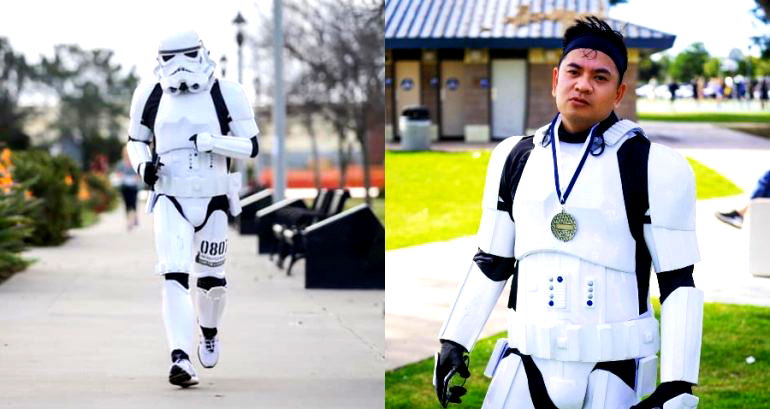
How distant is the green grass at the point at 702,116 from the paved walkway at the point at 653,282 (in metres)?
0.05

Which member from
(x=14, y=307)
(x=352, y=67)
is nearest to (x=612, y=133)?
(x=14, y=307)

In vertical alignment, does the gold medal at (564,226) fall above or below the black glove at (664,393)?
above

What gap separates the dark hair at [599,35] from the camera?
4086 millimetres

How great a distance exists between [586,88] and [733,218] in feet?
23.2

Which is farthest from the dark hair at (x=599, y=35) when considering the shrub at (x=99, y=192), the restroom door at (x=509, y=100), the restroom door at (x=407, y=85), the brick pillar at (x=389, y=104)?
the shrub at (x=99, y=192)

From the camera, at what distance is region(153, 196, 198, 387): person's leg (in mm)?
8273

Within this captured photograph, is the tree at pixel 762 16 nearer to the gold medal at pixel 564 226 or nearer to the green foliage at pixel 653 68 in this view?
the green foliage at pixel 653 68

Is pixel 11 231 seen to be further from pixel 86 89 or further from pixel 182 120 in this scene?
pixel 86 89

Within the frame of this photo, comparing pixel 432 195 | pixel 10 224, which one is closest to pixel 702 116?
pixel 432 195

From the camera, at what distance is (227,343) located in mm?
11086

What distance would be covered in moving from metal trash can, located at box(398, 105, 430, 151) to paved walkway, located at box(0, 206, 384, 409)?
5.04 feet

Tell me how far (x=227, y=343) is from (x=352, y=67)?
1860cm

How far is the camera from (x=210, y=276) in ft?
28.9

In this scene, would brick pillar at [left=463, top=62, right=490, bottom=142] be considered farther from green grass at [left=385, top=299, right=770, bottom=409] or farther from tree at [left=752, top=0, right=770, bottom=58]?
tree at [left=752, top=0, right=770, bottom=58]
